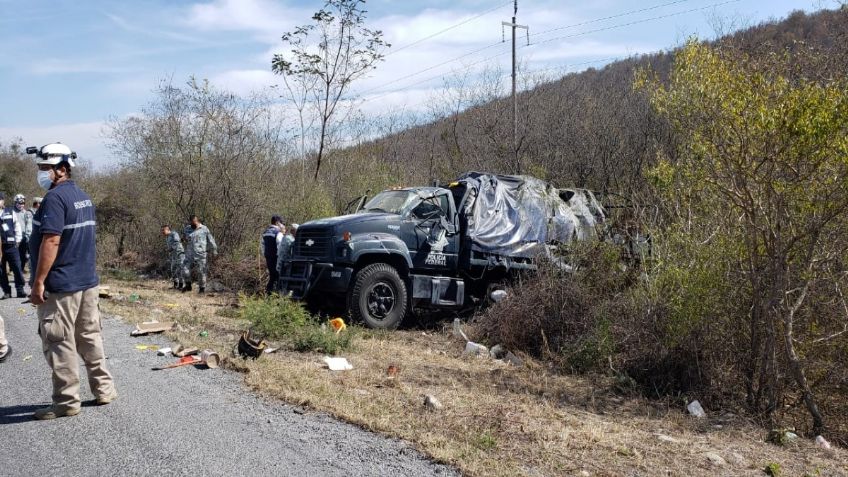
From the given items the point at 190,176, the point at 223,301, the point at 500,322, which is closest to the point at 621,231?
the point at 500,322

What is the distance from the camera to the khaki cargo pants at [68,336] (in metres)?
4.82

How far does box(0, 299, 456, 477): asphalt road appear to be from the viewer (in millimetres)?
4098

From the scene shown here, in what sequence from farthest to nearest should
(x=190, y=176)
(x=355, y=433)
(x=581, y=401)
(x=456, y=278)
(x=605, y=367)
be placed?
(x=190, y=176)
(x=456, y=278)
(x=605, y=367)
(x=581, y=401)
(x=355, y=433)

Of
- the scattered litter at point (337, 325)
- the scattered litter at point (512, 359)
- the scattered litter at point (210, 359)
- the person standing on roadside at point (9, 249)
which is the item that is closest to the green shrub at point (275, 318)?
the scattered litter at point (337, 325)

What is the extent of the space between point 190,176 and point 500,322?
11173 mm

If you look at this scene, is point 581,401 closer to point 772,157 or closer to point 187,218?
point 772,157

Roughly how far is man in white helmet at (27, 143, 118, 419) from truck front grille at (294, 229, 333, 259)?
527 centimetres

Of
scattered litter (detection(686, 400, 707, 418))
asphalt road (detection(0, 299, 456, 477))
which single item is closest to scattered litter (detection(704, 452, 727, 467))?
scattered litter (detection(686, 400, 707, 418))

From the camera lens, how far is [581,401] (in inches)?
270

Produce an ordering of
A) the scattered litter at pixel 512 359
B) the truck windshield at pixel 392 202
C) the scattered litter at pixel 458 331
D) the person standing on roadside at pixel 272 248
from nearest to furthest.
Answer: the scattered litter at pixel 512 359 < the scattered litter at pixel 458 331 < the truck windshield at pixel 392 202 < the person standing on roadside at pixel 272 248

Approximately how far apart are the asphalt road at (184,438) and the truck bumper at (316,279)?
3.94 metres

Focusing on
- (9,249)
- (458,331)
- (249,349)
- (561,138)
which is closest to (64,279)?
(249,349)

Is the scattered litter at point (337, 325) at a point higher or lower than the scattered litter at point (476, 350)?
higher

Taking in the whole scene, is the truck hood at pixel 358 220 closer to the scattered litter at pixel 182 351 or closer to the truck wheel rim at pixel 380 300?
the truck wheel rim at pixel 380 300
